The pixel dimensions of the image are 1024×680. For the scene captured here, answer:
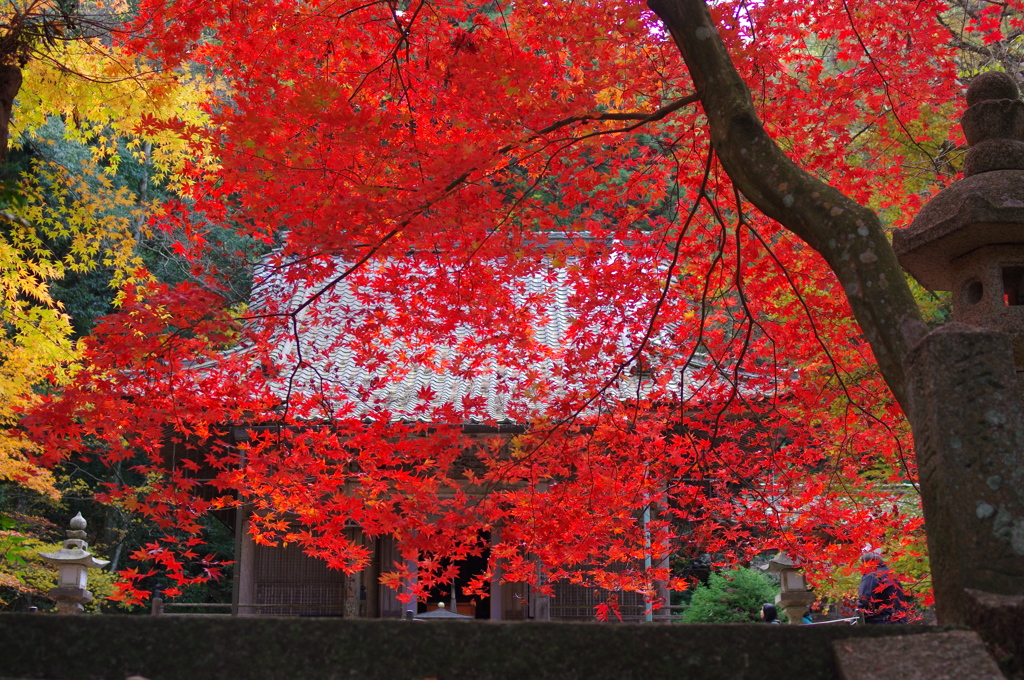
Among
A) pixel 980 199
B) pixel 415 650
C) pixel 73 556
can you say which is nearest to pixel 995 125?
pixel 980 199

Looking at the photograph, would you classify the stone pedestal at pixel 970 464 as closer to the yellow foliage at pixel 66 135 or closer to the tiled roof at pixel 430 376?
the yellow foliage at pixel 66 135

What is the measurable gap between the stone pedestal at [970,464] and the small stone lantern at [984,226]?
59cm

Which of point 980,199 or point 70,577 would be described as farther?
point 70,577

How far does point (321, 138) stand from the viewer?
6113mm

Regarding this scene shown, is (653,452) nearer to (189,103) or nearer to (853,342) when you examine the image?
(853,342)

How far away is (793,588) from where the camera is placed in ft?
30.6

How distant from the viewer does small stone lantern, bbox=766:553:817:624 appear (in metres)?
9.26

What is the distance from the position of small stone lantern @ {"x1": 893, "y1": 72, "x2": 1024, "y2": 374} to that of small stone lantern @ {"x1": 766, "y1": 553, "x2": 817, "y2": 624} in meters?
6.41

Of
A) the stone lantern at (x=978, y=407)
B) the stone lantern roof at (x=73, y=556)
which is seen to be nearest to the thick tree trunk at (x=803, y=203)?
the stone lantern at (x=978, y=407)

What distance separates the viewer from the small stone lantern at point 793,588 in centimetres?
926

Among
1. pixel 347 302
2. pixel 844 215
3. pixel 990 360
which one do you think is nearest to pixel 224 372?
pixel 347 302

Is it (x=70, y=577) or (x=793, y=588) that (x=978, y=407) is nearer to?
(x=793, y=588)

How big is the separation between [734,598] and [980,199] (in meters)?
9.17

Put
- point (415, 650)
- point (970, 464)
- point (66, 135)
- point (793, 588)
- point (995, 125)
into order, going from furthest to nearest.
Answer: point (66, 135) < point (793, 588) < point (995, 125) < point (970, 464) < point (415, 650)
